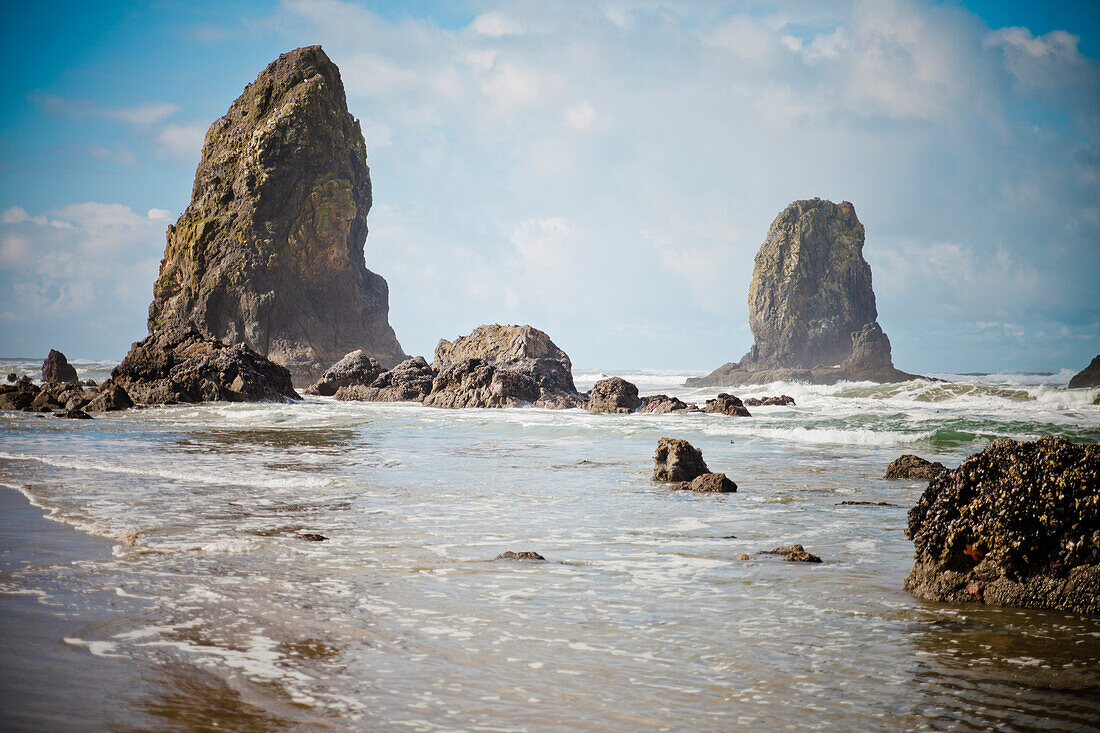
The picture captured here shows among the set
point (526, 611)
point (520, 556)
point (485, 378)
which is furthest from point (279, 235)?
point (526, 611)

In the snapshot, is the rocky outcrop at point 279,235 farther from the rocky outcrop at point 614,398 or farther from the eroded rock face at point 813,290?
the eroded rock face at point 813,290

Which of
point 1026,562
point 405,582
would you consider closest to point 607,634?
point 405,582

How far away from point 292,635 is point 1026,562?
4.16m

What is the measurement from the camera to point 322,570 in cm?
489

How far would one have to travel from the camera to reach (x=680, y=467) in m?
9.39

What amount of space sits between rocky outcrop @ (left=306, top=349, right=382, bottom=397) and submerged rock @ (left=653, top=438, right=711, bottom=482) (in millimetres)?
23728

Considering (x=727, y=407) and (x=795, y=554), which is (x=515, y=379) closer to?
(x=727, y=407)

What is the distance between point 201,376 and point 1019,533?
2695 centimetres

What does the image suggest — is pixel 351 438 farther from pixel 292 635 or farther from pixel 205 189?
pixel 205 189

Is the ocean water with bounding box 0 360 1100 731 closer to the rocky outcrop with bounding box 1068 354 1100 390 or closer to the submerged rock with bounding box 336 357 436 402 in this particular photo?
the submerged rock with bounding box 336 357 436 402

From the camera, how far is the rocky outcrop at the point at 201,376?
25.8 meters

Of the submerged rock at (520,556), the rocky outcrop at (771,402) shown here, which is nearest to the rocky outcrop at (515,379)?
the rocky outcrop at (771,402)

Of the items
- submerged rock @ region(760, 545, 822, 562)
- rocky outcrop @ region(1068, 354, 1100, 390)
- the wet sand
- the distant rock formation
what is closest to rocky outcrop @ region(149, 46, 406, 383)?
rocky outcrop @ region(1068, 354, 1100, 390)

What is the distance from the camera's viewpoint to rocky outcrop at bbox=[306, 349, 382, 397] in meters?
31.9
